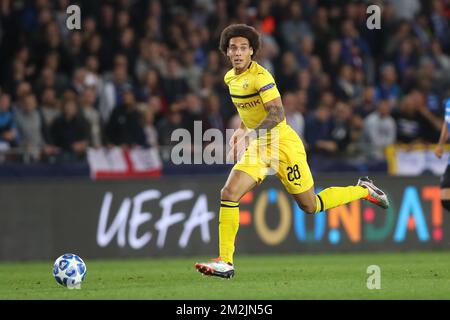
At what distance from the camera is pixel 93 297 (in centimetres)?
926

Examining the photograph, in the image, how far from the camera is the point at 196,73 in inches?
709

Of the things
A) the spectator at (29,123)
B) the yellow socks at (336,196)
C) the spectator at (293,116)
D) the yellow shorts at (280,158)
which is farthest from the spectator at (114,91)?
the yellow shorts at (280,158)

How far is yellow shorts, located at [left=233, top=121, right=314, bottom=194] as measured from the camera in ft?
34.6

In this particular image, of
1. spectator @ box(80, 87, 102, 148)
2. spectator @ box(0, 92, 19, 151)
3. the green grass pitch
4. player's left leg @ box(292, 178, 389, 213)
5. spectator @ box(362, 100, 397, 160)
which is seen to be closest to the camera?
the green grass pitch

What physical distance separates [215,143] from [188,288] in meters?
6.46

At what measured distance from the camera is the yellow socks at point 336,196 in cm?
1119

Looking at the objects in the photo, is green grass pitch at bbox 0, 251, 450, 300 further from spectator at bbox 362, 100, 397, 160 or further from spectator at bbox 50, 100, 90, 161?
spectator at bbox 362, 100, 397, 160

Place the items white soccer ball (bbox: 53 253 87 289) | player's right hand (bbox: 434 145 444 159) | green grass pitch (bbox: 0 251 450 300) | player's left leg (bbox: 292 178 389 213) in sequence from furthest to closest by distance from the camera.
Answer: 1. player's right hand (bbox: 434 145 444 159)
2. player's left leg (bbox: 292 178 389 213)
3. white soccer ball (bbox: 53 253 87 289)
4. green grass pitch (bbox: 0 251 450 300)

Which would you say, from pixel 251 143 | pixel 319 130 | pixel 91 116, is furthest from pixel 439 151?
pixel 91 116

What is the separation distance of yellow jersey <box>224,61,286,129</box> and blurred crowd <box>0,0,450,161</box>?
219 inches

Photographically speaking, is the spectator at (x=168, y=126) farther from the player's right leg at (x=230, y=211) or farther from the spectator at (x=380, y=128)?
the player's right leg at (x=230, y=211)

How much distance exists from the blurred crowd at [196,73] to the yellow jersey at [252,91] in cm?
557

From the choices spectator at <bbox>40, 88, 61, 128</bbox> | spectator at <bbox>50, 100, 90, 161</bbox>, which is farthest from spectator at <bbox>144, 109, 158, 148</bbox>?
spectator at <bbox>40, 88, 61, 128</bbox>

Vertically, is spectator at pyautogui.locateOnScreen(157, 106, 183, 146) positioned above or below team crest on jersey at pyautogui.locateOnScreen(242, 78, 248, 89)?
below
